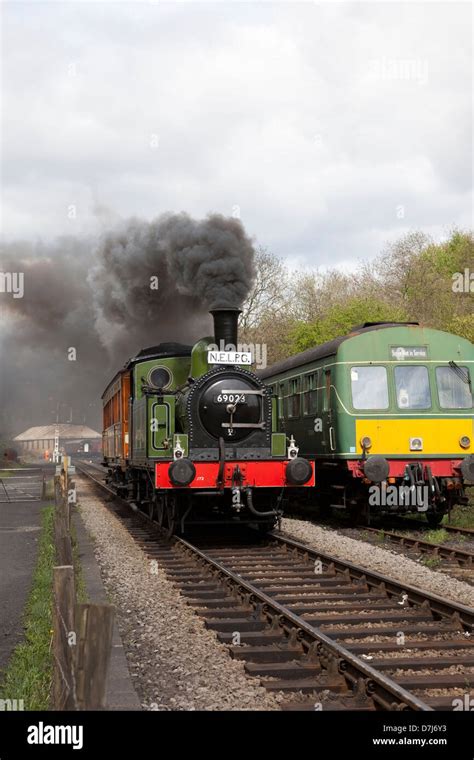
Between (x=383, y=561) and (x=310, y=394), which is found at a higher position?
(x=310, y=394)

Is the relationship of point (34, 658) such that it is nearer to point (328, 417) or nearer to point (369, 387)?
point (369, 387)

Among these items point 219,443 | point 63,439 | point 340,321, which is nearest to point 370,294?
point 340,321

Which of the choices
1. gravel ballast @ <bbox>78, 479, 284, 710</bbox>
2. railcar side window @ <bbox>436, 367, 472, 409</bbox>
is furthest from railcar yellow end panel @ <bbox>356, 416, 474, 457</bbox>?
gravel ballast @ <bbox>78, 479, 284, 710</bbox>

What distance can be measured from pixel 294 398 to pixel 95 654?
14.5 meters

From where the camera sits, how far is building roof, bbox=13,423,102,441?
9421 centimetres

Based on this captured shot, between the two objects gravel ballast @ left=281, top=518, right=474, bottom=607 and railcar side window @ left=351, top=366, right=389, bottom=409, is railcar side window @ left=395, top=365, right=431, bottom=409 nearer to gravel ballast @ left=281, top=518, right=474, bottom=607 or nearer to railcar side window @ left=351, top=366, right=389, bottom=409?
railcar side window @ left=351, top=366, right=389, bottom=409

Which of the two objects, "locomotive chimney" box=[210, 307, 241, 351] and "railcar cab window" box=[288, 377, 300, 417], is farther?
"railcar cab window" box=[288, 377, 300, 417]

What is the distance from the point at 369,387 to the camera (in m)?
14.0

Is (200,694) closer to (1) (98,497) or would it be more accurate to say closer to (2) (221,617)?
(2) (221,617)

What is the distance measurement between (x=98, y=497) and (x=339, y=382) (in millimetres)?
12163

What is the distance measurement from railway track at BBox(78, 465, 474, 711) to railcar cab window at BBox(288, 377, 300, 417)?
6.31 m

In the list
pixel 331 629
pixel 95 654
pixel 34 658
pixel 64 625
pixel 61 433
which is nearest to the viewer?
pixel 95 654
